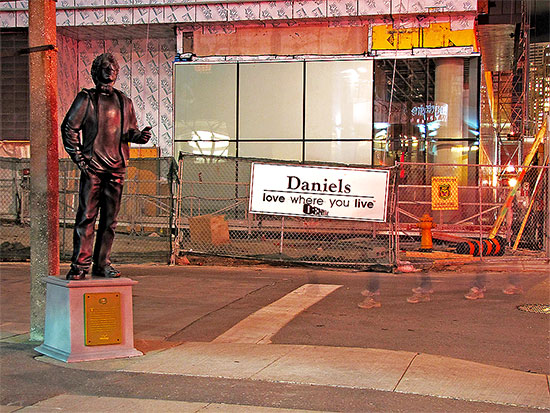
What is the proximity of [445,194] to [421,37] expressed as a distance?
7.48 m

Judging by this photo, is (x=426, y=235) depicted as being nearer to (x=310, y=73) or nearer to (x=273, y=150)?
(x=273, y=150)

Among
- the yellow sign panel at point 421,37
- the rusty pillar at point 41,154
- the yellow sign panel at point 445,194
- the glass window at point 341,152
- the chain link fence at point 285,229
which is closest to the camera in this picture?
the rusty pillar at point 41,154

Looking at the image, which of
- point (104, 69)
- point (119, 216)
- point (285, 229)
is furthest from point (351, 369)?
point (119, 216)

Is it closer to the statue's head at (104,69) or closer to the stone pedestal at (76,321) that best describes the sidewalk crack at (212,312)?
the stone pedestal at (76,321)

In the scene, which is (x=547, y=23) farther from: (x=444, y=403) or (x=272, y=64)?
(x=444, y=403)

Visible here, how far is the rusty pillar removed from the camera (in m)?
7.70

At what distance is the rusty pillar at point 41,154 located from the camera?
7.70m

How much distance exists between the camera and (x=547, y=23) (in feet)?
110

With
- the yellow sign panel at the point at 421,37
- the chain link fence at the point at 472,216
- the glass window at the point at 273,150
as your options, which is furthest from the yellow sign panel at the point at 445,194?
the glass window at the point at 273,150

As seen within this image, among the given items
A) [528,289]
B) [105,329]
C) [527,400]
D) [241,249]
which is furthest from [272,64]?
[527,400]

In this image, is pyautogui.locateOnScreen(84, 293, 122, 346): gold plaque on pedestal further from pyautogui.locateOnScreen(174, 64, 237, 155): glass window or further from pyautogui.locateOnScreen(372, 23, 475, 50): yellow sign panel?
pyautogui.locateOnScreen(372, 23, 475, 50): yellow sign panel

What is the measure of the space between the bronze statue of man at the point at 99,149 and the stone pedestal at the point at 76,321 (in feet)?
0.66

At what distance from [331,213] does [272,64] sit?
32.5 feet

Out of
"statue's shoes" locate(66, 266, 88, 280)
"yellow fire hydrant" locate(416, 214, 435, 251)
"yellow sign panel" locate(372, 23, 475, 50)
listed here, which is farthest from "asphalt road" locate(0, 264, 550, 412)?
"yellow sign panel" locate(372, 23, 475, 50)
